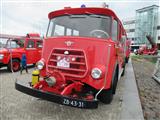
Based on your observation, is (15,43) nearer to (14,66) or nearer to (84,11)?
(14,66)

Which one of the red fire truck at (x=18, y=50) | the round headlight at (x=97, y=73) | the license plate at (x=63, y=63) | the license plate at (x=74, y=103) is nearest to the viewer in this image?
the license plate at (x=74, y=103)

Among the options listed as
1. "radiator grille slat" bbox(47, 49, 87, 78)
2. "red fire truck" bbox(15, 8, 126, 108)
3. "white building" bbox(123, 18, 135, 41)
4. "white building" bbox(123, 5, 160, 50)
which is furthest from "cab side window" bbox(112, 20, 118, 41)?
"white building" bbox(123, 18, 135, 41)

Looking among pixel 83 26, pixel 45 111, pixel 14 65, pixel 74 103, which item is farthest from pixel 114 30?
pixel 14 65

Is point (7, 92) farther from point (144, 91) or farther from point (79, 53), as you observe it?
point (144, 91)

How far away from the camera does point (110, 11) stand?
214 inches

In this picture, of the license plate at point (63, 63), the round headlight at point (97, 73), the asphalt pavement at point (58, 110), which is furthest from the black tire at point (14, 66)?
the round headlight at point (97, 73)

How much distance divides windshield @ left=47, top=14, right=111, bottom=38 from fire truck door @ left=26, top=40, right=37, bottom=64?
24.5 feet

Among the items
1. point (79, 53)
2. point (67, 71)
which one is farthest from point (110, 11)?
point (67, 71)

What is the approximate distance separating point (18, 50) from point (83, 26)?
7768mm

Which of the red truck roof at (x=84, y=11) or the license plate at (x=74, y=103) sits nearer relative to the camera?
the license plate at (x=74, y=103)

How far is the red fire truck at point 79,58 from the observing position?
4977mm

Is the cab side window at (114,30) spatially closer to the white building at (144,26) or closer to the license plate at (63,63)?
the license plate at (63,63)

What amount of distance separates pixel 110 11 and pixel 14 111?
3537 millimetres

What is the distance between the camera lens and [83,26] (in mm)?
5609
